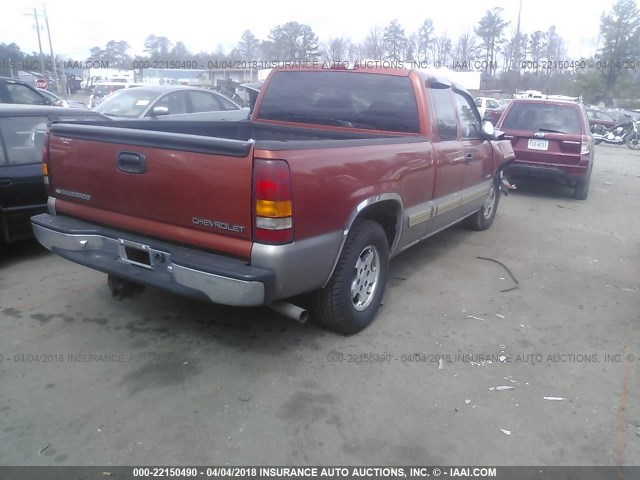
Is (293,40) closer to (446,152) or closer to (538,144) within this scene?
(538,144)

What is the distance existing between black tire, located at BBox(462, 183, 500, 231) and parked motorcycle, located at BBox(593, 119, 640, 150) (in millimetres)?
15721

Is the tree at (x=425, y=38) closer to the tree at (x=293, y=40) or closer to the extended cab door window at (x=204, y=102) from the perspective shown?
the tree at (x=293, y=40)

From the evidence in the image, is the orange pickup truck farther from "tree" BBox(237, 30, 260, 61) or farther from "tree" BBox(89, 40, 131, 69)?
"tree" BBox(89, 40, 131, 69)

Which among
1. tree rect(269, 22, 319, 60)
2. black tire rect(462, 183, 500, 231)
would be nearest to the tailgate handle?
black tire rect(462, 183, 500, 231)

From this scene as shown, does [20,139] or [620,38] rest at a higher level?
[620,38]

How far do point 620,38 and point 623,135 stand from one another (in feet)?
93.3

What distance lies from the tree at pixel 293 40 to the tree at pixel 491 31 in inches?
744

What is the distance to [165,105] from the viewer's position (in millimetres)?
9219

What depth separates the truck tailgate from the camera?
2889 mm

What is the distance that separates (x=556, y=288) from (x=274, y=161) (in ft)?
11.3

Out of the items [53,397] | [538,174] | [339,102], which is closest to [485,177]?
[339,102]

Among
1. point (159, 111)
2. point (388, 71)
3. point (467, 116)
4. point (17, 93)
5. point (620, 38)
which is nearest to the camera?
point (388, 71)

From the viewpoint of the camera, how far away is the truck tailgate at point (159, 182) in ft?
9.48

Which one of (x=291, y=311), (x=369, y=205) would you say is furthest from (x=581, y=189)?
(x=291, y=311)
